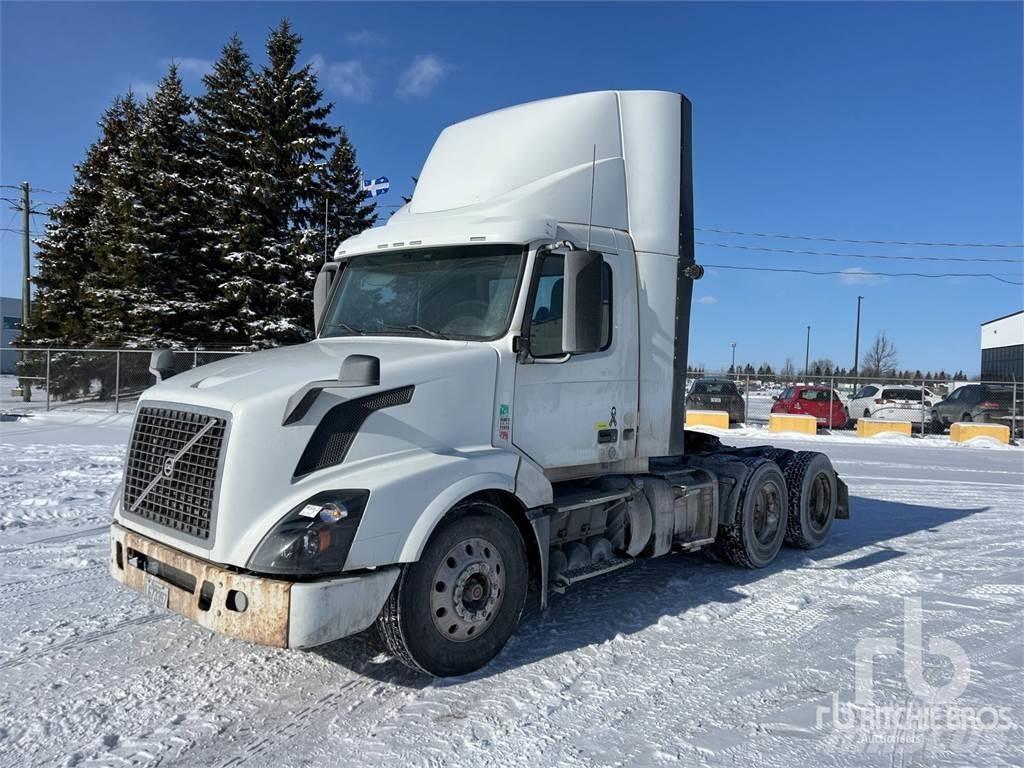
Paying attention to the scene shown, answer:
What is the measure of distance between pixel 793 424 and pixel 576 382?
719 inches

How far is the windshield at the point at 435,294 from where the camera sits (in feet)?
14.8

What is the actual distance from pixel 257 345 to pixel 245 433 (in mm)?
21136

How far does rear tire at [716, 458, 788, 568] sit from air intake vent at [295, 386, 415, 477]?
402 cm

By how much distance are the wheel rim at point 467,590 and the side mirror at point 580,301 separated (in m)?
1.34

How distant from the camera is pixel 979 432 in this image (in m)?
20.8

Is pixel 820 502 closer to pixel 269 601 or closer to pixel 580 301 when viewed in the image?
pixel 580 301

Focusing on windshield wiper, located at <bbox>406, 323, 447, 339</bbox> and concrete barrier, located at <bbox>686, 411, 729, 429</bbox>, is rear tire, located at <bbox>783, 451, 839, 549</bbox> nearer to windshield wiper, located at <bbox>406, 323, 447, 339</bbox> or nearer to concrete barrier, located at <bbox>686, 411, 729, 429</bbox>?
windshield wiper, located at <bbox>406, 323, 447, 339</bbox>

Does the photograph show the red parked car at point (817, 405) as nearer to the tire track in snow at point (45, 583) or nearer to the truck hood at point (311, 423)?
the truck hood at point (311, 423)

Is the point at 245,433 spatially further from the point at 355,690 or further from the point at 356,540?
the point at 355,690

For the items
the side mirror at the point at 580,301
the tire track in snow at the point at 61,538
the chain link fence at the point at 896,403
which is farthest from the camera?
the chain link fence at the point at 896,403

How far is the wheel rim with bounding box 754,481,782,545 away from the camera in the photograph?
684cm

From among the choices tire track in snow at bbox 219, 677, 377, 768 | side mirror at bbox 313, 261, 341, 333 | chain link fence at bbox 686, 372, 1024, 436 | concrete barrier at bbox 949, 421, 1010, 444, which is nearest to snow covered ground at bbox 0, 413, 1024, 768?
tire track in snow at bbox 219, 677, 377, 768

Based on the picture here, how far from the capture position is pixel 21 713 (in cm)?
346

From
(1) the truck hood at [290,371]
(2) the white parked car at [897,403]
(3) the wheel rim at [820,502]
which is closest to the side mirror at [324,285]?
(1) the truck hood at [290,371]
